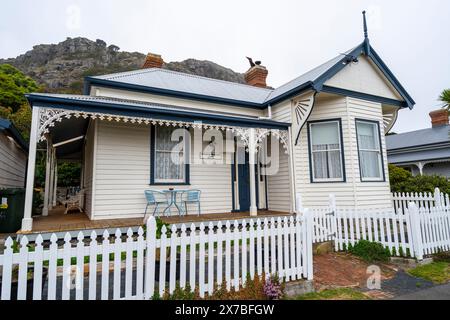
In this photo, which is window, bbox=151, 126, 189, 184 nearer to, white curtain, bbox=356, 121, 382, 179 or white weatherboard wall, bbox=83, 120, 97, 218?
white weatherboard wall, bbox=83, 120, 97, 218

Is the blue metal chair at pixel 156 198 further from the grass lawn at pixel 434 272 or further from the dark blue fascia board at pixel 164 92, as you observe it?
the grass lawn at pixel 434 272

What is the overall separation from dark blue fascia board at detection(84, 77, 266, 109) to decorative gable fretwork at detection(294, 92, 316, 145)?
1855mm

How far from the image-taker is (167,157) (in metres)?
8.40

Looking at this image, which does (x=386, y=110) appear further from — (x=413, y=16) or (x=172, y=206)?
(x=172, y=206)

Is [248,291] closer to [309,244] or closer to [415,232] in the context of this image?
[309,244]

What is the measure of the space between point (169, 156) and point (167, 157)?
0.26 feet

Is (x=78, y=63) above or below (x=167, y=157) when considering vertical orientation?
above

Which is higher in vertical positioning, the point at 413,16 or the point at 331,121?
the point at 413,16

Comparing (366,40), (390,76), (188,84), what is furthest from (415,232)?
(188,84)
